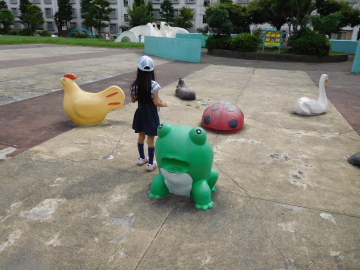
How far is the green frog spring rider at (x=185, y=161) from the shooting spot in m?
2.71

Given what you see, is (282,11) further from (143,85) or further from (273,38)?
(143,85)

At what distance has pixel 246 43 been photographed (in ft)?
61.7

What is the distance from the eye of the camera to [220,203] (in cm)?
301

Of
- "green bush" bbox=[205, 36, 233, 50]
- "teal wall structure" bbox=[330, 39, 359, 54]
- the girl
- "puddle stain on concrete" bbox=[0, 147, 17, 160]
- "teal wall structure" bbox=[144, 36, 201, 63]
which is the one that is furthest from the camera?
"teal wall structure" bbox=[330, 39, 359, 54]

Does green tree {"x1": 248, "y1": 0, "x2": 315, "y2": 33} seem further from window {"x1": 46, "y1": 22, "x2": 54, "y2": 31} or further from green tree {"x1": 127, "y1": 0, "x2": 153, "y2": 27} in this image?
window {"x1": 46, "y1": 22, "x2": 54, "y2": 31}

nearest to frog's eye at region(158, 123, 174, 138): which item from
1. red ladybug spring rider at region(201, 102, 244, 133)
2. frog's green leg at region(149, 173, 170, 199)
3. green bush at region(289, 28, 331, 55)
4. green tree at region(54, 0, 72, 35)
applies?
frog's green leg at region(149, 173, 170, 199)

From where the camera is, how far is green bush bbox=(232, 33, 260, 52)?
18.8 metres

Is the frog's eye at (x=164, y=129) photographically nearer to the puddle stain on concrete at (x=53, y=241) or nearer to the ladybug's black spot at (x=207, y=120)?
the puddle stain on concrete at (x=53, y=241)

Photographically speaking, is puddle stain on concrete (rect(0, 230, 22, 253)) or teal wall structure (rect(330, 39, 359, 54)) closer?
puddle stain on concrete (rect(0, 230, 22, 253))

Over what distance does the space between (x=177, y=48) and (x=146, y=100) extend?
Answer: 13.9 metres

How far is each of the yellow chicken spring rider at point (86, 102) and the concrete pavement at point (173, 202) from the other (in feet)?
0.78

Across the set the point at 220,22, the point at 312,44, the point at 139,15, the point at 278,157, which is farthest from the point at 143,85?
the point at 139,15

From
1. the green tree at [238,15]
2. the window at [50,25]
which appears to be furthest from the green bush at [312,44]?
the window at [50,25]

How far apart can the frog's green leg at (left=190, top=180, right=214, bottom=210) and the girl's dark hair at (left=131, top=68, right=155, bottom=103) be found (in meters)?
1.17
